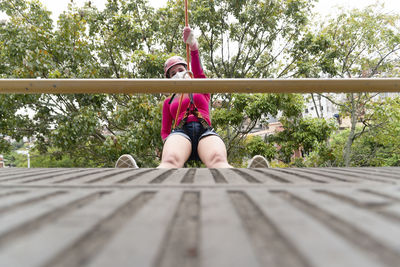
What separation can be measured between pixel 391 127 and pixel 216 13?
431 centimetres

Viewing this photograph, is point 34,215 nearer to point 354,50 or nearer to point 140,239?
point 140,239

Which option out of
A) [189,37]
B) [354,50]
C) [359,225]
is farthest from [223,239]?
[354,50]

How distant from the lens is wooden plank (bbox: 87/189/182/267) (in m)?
0.22

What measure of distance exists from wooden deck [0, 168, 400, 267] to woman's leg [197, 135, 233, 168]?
2.52ft

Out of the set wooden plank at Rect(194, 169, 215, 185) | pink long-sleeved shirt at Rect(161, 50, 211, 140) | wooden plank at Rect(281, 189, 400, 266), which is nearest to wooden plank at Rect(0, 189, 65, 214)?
wooden plank at Rect(194, 169, 215, 185)

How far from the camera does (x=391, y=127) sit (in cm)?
505

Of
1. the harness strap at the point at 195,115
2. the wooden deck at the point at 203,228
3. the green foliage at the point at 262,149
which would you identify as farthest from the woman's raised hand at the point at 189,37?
the green foliage at the point at 262,149

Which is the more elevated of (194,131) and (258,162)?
(194,131)

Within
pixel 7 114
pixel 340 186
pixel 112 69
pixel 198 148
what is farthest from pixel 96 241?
pixel 112 69

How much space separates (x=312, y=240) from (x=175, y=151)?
1047 millimetres

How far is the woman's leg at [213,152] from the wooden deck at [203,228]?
77 centimetres

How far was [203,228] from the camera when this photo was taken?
282 mm

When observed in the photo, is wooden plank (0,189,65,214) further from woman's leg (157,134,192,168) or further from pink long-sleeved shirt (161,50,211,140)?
pink long-sleeved shirt (161,50,211,140)

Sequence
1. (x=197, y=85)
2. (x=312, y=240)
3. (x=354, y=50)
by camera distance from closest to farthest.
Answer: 1. (x=312, y=240)
2. (x=197, y=85)
3. (x=354, y=50)
